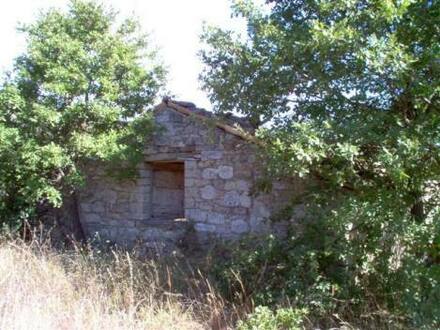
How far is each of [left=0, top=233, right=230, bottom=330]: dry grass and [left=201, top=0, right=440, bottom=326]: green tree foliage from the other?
4.46ft

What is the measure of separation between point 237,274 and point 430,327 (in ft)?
6.43

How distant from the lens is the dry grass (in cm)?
412

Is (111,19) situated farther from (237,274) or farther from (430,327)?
(430,327)

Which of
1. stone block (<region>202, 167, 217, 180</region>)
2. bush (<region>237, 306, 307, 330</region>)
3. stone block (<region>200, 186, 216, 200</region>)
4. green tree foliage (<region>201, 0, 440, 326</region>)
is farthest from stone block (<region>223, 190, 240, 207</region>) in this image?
bush (<region>237, 306, 307, 330</region>)

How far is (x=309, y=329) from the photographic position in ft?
14.5

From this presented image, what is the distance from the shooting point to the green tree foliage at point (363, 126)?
4.17m

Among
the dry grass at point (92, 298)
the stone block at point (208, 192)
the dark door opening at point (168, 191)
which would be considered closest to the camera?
the dry grass at point (92, 298)

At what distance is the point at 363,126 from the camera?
4328 mm

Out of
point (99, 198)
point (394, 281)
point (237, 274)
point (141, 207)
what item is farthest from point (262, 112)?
point (99, 198)

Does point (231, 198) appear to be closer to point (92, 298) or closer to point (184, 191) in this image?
point (184, 191)

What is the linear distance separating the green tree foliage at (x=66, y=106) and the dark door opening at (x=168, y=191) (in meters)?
0.85

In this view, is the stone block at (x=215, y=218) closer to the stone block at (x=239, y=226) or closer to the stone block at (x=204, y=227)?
the stone block at (x=204, y=227)

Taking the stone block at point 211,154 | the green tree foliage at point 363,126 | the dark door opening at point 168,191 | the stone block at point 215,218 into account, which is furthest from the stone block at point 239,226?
the green tree foliage at point 363,126

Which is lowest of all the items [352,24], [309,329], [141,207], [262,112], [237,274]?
[309,329]
